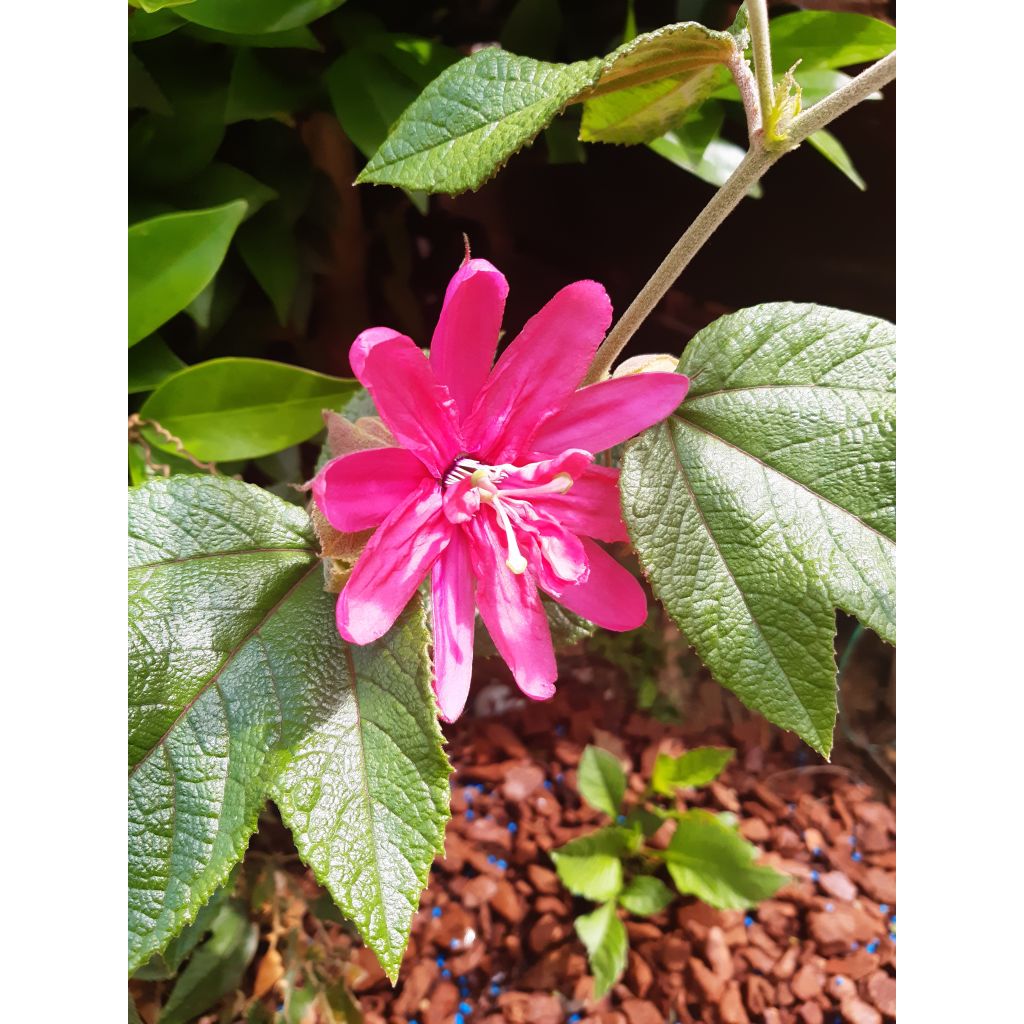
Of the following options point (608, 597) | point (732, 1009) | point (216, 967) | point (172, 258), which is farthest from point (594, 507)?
point (732, 1009)

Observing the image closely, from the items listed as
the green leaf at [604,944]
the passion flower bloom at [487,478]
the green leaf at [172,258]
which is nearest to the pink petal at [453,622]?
the passion flower bloom at [487,478]

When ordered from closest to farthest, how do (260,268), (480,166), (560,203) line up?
(480,166)
(260,268)
(560,203)

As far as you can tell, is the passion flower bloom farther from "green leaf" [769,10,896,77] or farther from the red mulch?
the red mulch

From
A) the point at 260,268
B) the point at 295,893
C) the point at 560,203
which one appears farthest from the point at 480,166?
the point at 295,893

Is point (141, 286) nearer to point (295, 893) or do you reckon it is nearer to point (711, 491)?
point (711, 491)

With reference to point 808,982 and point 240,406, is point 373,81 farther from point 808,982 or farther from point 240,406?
point 808,982

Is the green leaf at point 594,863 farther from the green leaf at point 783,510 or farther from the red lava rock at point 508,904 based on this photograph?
the green leaf at point 783,510

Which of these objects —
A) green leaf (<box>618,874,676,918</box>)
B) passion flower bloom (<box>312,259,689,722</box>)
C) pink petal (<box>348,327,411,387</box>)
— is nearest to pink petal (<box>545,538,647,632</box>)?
passion flower bloom (<box>312,259,689,722</box>)
